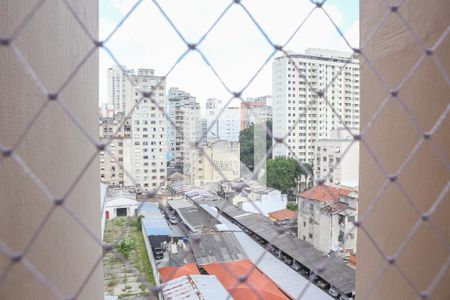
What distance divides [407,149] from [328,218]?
415 cm

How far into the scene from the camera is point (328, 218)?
4.64 meters

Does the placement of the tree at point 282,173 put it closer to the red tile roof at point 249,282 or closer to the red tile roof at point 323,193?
the red tile roof at point 323,193

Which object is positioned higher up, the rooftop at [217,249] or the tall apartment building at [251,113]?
the tall apartment building at [251,113]

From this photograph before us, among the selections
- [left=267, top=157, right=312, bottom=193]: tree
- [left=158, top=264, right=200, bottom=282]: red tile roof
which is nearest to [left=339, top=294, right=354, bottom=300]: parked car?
[left=158, top=264, right=200, bottom=282]: red tile roof

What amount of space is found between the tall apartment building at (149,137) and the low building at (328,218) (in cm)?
205

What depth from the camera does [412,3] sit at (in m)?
0.70

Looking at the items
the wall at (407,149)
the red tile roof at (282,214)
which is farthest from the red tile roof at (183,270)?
the wall at (407,149)

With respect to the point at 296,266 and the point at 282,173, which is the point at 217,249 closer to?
the point at 296,266

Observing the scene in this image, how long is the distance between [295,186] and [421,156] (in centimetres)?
694

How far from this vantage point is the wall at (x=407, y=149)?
0.64 metres

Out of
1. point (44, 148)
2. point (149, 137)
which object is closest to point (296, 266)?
point (149, 137)

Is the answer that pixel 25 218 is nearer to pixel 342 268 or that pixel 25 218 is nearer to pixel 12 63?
pixel 12 63

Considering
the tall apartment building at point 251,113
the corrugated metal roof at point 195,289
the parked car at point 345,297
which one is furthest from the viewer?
the parked car at point 345,297

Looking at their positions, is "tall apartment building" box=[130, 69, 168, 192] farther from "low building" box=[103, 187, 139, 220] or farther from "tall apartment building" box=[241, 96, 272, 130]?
"low building" box=[103, 187, 139, 220]
